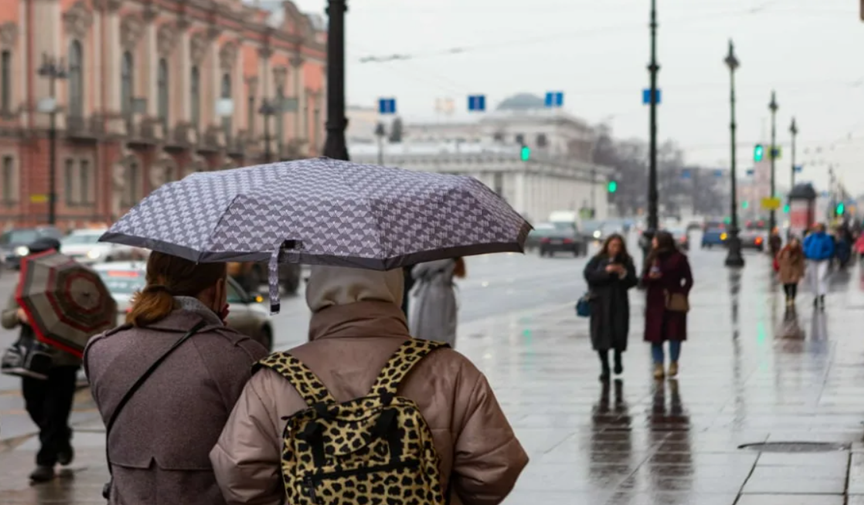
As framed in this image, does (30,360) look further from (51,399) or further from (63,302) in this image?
(63,302)

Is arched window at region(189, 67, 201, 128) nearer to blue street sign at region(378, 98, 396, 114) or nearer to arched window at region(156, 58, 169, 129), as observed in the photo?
arched window at region(156, 58, 169, 129)

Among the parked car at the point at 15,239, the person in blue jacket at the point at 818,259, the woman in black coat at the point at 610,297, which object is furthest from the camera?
the parked car at the point at 15,239

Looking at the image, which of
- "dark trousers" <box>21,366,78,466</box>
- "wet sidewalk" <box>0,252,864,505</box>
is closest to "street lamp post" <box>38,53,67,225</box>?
"wet sidewalk" <box>0,252,864,505</box>

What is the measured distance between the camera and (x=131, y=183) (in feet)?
252

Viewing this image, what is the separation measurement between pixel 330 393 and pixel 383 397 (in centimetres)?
16

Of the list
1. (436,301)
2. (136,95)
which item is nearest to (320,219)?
(436,301)

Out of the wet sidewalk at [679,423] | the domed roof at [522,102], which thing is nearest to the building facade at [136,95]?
the wet sidewalk at [679,423]

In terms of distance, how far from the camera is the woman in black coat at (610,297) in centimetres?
1681

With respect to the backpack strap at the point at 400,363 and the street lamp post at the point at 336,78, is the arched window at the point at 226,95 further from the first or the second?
the backpack strap at the point at 400,363

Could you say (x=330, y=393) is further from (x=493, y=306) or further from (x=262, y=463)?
(x=493, y=306)

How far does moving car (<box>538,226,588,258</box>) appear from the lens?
75688 millimetres

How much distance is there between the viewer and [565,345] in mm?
22344

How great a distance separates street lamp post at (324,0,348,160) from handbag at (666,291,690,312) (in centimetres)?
486

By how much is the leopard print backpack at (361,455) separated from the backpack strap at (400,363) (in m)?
0.04
